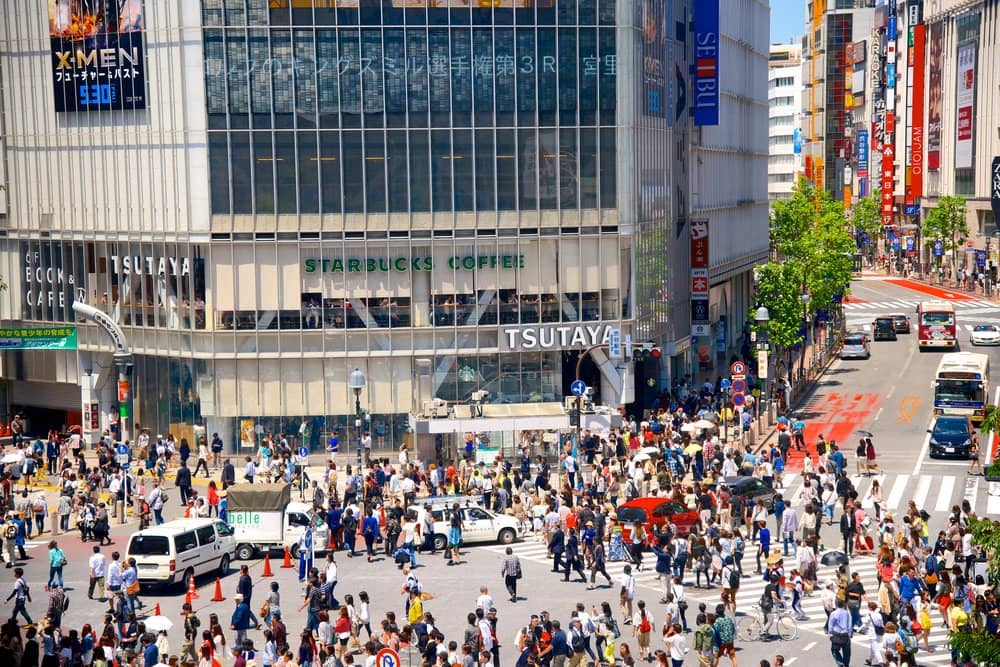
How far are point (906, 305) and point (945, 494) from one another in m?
73.2

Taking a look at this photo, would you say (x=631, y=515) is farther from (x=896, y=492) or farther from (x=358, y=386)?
(x=358, y=386)

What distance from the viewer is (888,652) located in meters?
34.8

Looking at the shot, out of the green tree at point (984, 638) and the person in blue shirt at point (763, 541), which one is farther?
the person in blue shirt at point (763, 541)

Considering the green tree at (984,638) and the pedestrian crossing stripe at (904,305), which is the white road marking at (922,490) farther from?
the pedestrian crossing stripe at (904,305)

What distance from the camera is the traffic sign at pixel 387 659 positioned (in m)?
33.2

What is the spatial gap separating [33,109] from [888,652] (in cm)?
5073

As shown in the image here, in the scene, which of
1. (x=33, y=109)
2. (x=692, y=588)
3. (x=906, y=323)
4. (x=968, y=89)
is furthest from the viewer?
(x=968, y=89)

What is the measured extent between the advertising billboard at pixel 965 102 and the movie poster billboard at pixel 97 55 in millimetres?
96131

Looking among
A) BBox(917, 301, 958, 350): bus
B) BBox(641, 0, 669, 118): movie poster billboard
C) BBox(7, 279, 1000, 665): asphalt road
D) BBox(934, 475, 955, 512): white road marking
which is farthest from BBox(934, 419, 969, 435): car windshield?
BBox(917, 301, 958, 350): bus

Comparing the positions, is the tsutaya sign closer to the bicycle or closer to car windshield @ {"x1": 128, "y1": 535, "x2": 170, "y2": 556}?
car windshield @ {"x1": 128, "y1": 535, "x2": 170, "y2": 556}

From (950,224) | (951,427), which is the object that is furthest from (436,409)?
(950,224)

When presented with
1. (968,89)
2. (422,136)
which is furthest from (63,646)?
(968,89)

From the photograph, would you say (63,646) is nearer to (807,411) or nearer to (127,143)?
(127,143)

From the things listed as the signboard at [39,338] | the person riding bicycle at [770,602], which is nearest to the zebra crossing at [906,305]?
the signboard at [39,338]
